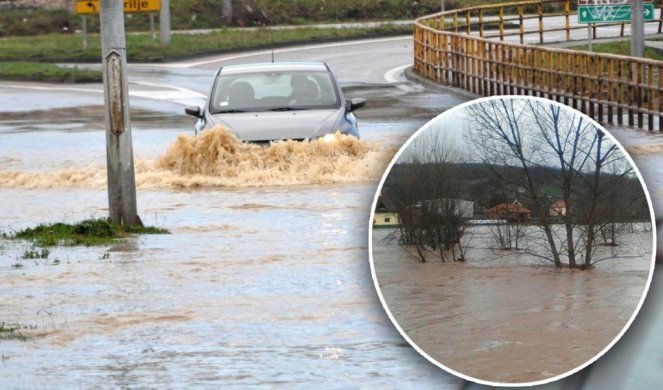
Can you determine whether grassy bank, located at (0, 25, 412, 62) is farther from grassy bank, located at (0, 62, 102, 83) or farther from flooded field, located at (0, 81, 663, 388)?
flooded field, located at (0, 81, 663, 388)

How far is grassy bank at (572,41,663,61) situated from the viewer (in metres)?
36.9

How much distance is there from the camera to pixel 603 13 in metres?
27.7

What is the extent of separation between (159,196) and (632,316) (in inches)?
503

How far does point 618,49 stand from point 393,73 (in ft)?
19.6

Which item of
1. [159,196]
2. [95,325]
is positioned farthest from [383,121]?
[95,325]

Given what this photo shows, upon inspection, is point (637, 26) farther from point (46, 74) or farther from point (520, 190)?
point (520, 190)

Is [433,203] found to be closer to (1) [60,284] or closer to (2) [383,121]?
(1) [60,284]

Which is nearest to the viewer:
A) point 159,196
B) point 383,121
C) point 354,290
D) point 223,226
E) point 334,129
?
point 354,290

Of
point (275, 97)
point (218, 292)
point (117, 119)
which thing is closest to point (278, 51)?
point (275, 97)

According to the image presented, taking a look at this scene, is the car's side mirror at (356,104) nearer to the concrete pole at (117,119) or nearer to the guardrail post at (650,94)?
the concrete pole at (117,119)

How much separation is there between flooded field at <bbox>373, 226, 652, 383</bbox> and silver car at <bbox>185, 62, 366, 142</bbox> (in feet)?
43.7

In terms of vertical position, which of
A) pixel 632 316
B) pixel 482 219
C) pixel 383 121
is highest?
pixel 482 219

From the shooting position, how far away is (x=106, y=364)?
22.4ft

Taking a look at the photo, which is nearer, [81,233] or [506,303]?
[506,303]
